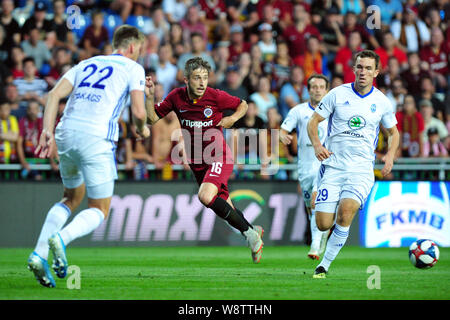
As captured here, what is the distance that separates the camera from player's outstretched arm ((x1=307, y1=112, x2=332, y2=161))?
948 cm

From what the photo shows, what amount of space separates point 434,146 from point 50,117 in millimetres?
11456

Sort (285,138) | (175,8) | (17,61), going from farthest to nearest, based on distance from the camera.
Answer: (175,8), (17,61), (285,138)

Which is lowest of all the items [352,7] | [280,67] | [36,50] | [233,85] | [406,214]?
[406,214]

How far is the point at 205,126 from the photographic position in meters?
10.9

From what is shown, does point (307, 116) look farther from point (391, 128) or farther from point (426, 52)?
point (426, 52)

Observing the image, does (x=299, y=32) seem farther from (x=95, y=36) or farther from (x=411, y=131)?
(x=95, y=36)

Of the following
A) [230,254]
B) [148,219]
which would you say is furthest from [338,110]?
[148,219]

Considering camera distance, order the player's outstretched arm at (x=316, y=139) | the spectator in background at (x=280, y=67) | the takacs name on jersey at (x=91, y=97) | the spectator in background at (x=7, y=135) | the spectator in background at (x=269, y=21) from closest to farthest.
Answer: the takacs name on jersey at (x=91, y=97), the player's outstretched arm at (x=316, y=139), the spectator in background at (x=7, y=135), the spectator in background at (x=280, y=67), the spectator in background at (x=269, y=21)

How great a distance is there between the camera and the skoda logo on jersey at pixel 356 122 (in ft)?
32.1

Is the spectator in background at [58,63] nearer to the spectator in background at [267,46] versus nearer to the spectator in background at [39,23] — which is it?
the spectator in background at [39,23]

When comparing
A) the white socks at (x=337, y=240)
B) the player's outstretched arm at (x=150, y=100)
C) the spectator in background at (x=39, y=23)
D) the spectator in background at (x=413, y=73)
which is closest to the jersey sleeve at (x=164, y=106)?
the player's outstretched arm at (x=150, y=100)

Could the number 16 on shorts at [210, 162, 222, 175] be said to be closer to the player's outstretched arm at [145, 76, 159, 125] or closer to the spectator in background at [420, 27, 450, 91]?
the player's outstretched arm at [145, 76, 159, 125]

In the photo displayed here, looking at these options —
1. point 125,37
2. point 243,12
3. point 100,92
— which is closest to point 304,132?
point 125,37

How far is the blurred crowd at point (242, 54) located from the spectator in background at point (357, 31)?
1.2 inches
